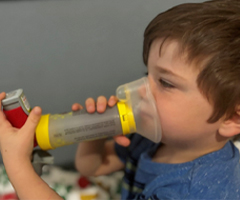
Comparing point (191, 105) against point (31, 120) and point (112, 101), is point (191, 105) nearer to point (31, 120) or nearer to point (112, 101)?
point (112, 101)

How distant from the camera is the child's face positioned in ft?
1.71

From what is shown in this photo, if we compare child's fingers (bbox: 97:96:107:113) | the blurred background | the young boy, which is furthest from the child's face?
the blurred background

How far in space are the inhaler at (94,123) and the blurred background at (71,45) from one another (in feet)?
0.86

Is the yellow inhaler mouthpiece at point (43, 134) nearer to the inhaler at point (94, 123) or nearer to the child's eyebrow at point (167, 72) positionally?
the inhaler at point (94, 123)

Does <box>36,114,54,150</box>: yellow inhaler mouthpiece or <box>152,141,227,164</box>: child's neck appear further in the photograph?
<box>152,141,227,164</box>: child's neck

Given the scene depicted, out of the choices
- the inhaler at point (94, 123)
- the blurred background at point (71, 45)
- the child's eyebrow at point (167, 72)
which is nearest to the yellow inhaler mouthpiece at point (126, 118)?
the inhaler at point (94, 123)

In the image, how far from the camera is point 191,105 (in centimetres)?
55

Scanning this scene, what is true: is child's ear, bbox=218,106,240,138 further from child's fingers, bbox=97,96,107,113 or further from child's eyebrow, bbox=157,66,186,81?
child's fingers, bbox=97,96,107,113

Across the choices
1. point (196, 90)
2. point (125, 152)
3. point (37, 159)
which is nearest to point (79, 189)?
point (125, 152)

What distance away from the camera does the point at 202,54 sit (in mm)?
503

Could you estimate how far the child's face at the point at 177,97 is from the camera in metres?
0.52

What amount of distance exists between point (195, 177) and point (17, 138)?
1.26ft

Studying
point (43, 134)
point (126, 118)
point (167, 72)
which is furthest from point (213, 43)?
point (43, 134)

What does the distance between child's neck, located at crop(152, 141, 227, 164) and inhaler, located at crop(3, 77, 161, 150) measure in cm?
16
